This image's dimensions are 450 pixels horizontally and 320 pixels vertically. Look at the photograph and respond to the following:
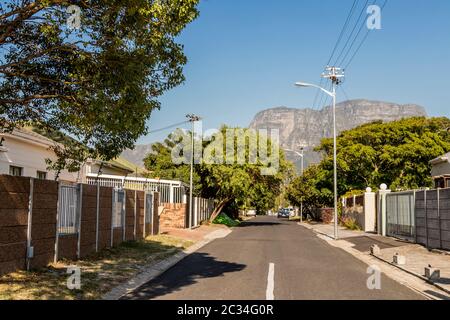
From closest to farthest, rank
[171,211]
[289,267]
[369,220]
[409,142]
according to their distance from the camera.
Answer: [289,267], [369,220], [171,211], [409,142]

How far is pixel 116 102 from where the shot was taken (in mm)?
10406

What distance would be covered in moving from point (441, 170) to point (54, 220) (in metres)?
29.8

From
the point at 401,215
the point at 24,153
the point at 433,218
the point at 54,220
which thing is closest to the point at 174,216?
the point at 24,153

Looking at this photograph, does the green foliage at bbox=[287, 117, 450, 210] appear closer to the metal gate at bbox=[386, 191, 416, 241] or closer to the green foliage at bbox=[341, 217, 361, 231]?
the green foliage at bbox=[341, 217, 361, 231]

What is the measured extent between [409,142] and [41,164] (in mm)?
34560

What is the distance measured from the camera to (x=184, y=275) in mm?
13133

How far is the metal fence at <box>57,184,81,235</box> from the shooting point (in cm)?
1348

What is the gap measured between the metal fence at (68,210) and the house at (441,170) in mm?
21692

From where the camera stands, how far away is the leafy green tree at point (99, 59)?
10156 millimetres

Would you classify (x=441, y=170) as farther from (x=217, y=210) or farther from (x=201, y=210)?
(x=217, y=210)

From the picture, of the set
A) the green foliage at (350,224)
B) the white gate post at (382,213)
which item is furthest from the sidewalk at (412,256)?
the green foliage at (350,224)

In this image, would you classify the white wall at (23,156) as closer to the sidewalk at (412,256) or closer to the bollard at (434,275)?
the sidewalk at (412,256)
